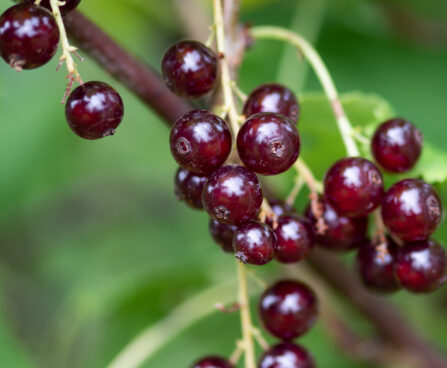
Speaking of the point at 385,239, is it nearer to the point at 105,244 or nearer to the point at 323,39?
the point at 323,39

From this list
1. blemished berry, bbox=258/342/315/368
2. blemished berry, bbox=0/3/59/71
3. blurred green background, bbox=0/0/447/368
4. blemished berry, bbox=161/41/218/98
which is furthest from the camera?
blurred green background, bbox=0/0/447/368

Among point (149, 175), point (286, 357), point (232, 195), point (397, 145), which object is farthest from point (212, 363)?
point (149, 175)

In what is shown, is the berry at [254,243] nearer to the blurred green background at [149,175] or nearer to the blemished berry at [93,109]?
the blemished berry at [93,109]

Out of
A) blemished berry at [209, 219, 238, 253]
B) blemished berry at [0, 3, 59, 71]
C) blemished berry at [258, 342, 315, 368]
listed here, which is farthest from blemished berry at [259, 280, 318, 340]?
blemished berry at [0, 3, 59, 71]

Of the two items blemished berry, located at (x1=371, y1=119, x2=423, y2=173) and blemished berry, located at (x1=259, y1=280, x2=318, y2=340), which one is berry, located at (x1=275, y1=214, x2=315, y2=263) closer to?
blemished berry, located at (x1=259, y1=280, x2=318, y2=340)

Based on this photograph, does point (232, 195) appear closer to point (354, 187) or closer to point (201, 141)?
point (201, 141)

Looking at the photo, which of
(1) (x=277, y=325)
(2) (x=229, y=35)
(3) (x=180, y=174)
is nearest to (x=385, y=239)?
(1) (x=277, y=325)
